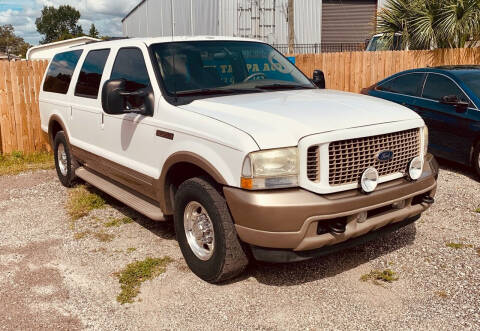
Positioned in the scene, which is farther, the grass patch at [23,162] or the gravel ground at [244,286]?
the grass patch at [23,162]

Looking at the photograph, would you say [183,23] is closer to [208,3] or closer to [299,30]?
[208,3]

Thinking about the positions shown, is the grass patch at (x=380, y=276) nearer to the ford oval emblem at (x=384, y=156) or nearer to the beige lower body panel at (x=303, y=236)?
the beige lower body panel at (x=303, y=236)

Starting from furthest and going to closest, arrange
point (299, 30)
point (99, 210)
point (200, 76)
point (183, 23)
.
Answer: point (183, 23) < point (299, 30) < point (99, 210) < point (200, 76)

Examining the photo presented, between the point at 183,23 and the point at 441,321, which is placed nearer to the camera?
the point at 441,321

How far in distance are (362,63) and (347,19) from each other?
14817 mm

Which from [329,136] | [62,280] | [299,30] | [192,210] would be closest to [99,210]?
[62,280]

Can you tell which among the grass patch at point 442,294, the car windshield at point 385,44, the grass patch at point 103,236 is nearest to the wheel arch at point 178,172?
the grass patch at point 103,236

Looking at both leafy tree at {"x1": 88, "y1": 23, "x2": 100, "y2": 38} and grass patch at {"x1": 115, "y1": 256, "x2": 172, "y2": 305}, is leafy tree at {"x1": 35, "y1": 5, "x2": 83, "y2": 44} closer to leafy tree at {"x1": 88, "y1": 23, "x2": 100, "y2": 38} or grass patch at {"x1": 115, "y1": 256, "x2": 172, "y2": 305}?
leafy tree at {"x1": 88, "y1": 23, "x2": 100, "y2": 38}

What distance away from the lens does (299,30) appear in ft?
86.6

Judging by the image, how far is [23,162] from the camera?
9.27m

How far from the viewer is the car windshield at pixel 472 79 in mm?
7184

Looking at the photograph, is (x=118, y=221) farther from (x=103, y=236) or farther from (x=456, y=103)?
(x=456, y=103)

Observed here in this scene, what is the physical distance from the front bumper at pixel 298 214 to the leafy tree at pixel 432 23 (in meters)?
11.2

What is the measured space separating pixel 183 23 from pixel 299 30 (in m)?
9.23
